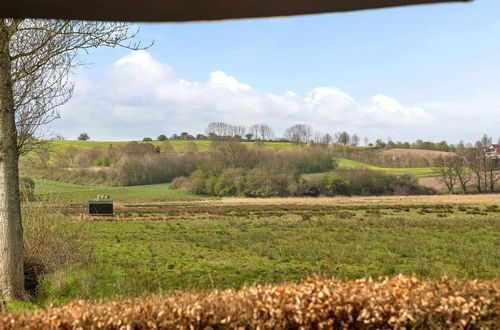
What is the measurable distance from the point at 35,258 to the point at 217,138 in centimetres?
8992

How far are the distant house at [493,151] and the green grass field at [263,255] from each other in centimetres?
4903

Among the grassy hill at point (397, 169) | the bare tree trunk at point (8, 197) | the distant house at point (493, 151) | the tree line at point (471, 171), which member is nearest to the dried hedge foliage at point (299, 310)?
the bare tree trunk at point (8, 197)

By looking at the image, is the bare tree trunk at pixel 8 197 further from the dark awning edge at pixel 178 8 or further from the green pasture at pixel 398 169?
the green pasture at pixel 398 169

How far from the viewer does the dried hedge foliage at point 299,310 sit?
5.51 metres

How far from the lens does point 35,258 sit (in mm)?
13211

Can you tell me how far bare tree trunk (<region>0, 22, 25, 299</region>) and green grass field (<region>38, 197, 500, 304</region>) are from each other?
82 cm

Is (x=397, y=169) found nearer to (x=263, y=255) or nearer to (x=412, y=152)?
(x=412, y=152)

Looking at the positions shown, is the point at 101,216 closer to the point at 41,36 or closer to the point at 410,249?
the point at 410,249

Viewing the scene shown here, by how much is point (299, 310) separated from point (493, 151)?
275 feet

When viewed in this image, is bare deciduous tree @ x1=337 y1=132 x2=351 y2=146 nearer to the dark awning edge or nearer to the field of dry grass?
the field of dry grass

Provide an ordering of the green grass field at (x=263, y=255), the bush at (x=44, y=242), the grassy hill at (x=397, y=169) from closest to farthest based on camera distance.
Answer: the green grass field at (x=263, y=255)
the bush at (x=44, y=242)
the grassy hill at (x=397, y=169)

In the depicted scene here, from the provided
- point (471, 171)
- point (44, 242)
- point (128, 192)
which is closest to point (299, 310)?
point (44, 242)

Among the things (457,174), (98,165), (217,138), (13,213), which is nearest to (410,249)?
(13,213)

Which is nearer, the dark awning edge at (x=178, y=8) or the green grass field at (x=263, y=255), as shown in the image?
the dark awning edge at (x=178, y=8)
